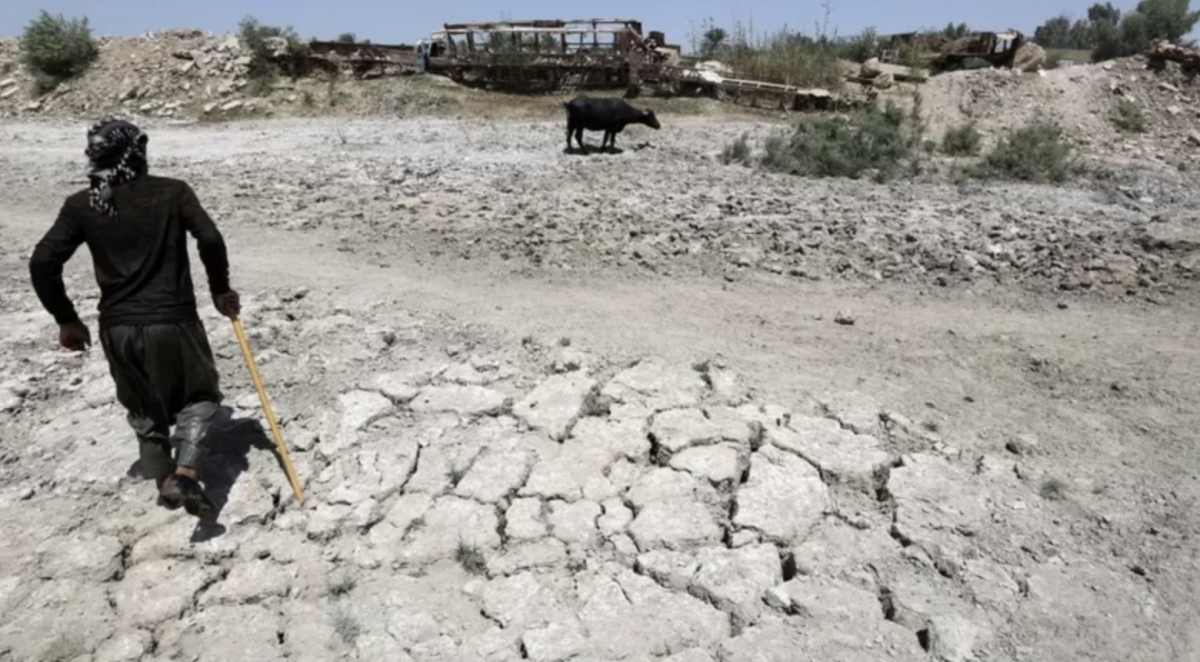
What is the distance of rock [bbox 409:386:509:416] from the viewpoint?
3.80m

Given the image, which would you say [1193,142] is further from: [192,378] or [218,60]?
[218,60]

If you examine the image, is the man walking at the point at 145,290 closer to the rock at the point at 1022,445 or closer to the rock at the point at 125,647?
the rock at the point at 125,647

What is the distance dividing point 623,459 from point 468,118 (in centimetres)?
1166

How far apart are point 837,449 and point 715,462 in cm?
57

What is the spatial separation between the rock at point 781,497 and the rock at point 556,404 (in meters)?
0.90

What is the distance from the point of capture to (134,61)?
1692 cm

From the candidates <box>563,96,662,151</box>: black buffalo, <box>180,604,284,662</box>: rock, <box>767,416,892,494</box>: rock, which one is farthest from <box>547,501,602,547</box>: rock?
<box>563,96,662,151</box>: black buffalo

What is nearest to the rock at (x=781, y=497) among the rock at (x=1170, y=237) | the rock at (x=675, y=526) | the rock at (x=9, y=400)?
the rock at (x=675, y=526)

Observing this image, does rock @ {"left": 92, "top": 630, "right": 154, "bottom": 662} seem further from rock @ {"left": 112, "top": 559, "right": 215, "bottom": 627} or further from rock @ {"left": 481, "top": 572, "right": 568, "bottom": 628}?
rock @ {"left": 481, "top": 572, "right": 568, "bottom": 628}

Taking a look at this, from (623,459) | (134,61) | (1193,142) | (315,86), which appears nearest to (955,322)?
(623,459)

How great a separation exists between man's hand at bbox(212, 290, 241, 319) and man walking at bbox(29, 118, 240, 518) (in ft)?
0.35

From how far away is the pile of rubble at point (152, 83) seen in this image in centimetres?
1552

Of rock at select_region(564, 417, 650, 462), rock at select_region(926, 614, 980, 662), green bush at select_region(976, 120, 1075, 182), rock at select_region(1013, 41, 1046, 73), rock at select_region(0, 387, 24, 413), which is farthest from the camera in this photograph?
rock at select_region(1013, 41, 1046, 73)

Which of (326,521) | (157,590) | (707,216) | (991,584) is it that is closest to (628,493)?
(326,521)
